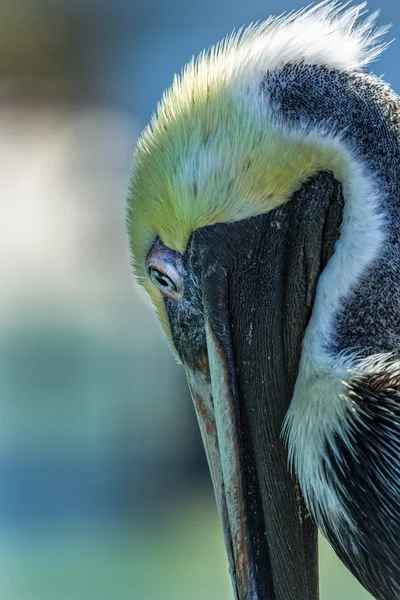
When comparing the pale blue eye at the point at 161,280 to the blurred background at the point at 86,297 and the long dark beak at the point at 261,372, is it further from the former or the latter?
the blurred background at the point at 86,297

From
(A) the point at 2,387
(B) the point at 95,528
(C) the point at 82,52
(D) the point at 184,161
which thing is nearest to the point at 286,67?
(D) the point at 184,161

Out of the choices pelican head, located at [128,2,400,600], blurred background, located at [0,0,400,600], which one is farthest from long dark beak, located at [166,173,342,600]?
blurred background, located at [0,0,400,600]

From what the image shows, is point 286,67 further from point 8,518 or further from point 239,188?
point 8,518

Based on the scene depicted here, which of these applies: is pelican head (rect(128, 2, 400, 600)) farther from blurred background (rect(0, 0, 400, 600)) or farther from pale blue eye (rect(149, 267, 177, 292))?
blurred background (rect(0, 0, 400, 600))

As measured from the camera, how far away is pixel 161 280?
63.0 inches

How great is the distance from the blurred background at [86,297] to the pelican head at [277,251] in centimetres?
511

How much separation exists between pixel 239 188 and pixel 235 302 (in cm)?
19

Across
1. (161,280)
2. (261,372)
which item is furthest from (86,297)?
(261,372)

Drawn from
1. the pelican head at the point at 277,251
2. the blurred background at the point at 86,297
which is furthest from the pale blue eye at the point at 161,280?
the blurred background at the point at 86,297

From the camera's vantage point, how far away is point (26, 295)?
26.6 feet

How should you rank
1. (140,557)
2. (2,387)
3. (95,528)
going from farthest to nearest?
(2,387) < (95,528) < (140,557)

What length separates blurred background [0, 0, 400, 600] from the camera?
6.96 metres

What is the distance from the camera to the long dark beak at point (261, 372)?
150cm

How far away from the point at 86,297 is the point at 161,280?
632 cm
